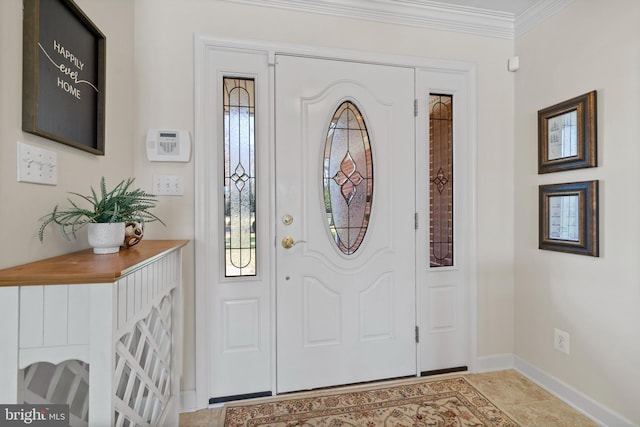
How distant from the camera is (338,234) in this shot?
2125mm

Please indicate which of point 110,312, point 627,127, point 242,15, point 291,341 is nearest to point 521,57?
point 627,127

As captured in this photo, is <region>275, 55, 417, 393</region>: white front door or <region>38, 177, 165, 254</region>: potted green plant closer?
<region>38, 177, 165, 254</region>: potted green plant

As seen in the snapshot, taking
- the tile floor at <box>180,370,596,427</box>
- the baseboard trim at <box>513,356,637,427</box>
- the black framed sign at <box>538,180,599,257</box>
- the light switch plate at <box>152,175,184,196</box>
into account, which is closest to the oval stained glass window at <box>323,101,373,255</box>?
the light switch plate at <box>152,175,184,196</box>

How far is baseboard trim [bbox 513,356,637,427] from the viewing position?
1714 millimetres

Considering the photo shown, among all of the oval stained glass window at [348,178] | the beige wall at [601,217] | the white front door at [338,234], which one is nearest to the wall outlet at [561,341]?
the beige wall at [601,217]

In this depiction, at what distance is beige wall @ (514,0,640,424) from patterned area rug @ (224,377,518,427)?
1.91 ft

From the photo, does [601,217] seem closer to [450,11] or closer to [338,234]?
[338,234]

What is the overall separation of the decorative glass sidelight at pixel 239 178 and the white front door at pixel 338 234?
0.53 ft

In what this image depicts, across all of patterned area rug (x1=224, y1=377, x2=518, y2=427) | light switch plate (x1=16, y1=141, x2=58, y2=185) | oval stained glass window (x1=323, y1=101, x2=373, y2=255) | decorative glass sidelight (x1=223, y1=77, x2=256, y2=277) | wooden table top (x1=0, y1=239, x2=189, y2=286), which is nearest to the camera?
wooden table top (x1=0, y1=239, x2=189, y2=286)

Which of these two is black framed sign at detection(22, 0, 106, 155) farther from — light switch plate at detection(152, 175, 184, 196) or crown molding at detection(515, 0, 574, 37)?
crown molding at detection(515, 0, 574, 37)

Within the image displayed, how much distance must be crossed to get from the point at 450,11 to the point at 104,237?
247 cm

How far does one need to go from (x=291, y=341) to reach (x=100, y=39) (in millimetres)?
1918

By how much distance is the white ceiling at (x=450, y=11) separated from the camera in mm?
2059

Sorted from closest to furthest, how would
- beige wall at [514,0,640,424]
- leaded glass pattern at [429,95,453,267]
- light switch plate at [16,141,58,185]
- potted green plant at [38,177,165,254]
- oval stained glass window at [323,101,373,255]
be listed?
1. light switch plate at [16,141,58,185]
2. potted green plant at [38,177,165,254]
3. beige wall at [514,0,640,424]
4. oval stained glass window at [323,101,373,255]
5. leaded glass pattern at [429,95,453,267]
